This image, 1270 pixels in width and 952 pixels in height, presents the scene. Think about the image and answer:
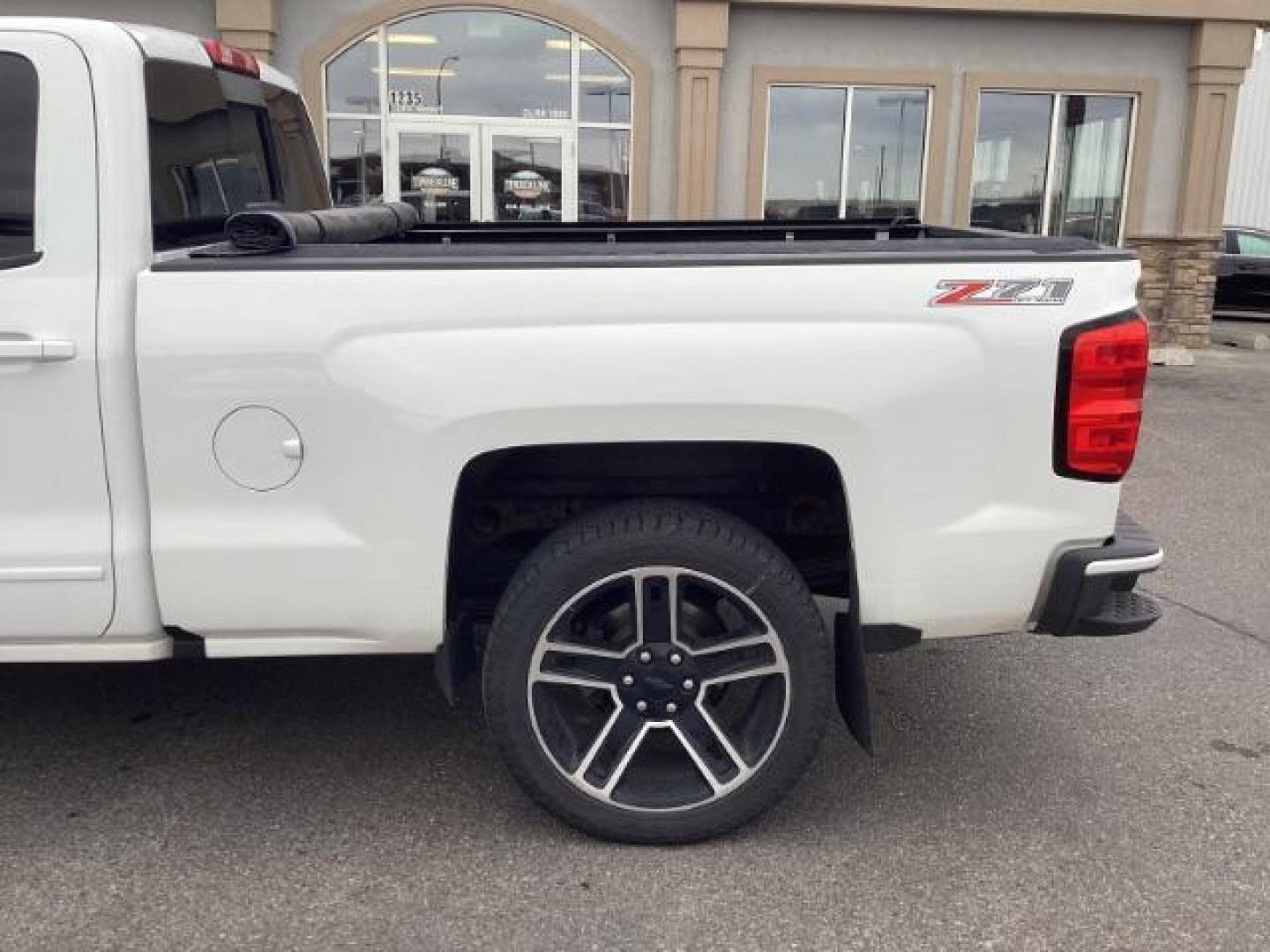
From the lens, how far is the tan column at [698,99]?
460 inches

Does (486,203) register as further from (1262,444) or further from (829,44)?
(1262,444)

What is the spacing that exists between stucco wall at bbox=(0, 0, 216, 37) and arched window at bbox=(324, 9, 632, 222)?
132 cm

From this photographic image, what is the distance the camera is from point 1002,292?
8.82 feet

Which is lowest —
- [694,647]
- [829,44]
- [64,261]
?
[694,647]

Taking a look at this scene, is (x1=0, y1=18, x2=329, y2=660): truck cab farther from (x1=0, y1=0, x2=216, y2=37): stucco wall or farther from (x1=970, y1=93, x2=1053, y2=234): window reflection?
(x1=970, y1=93, x2=1053, y2=234): window reflection

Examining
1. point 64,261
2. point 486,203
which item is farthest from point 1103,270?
point 486,203

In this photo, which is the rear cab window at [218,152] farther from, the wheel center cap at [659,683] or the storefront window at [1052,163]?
the storefront window at [1052,163]

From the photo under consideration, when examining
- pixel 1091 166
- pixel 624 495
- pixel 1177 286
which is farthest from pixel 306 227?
pixel 1177 286

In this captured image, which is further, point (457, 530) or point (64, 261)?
point (457, 530)

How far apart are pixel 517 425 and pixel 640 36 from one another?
1033 centimetres

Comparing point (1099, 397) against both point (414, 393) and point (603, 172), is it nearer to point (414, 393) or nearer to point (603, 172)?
point (414, 393)

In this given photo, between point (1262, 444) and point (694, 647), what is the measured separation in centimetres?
734

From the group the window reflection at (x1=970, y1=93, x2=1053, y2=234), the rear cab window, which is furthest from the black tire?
the window reflection at (x1=970, y1=93, x2=1053, y2=234)

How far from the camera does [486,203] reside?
12492 mm
